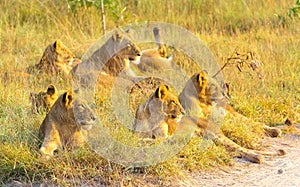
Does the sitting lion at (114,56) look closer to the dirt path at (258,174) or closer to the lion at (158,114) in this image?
the lion at (158,114)

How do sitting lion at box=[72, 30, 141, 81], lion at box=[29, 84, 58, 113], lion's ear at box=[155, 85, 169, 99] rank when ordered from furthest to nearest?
sitting lion at box=[72, 30, 141, 81], lion at box=[29, 84, 58, 113], lion's ear at box=[155, 85, 169, 99]

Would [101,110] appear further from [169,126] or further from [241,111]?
[241,111]

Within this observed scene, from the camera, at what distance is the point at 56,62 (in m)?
8.24

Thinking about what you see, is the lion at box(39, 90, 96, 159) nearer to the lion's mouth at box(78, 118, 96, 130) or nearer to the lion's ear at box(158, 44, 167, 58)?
the lion's mouth at box(78, 118, 96, 130)

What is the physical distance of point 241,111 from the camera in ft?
22.9

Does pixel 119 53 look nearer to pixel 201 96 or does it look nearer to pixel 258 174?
pixel 201 96

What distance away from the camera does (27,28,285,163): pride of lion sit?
5.47m

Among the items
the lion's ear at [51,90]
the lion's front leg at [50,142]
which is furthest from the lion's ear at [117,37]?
the lion's front leg at [50,142]

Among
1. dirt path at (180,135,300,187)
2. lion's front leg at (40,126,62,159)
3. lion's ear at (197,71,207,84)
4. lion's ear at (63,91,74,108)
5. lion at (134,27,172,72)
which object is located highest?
lion's ear at (63,91,74,108)

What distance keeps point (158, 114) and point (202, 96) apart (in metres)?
0.69

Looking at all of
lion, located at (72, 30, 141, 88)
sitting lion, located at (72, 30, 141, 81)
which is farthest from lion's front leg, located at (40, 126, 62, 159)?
sitting lion, located at (72, 30, 141, 81)

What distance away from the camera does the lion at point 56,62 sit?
8.16m

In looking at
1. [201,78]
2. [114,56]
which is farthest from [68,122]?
[114,56]

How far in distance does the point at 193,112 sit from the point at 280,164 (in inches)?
35.6
